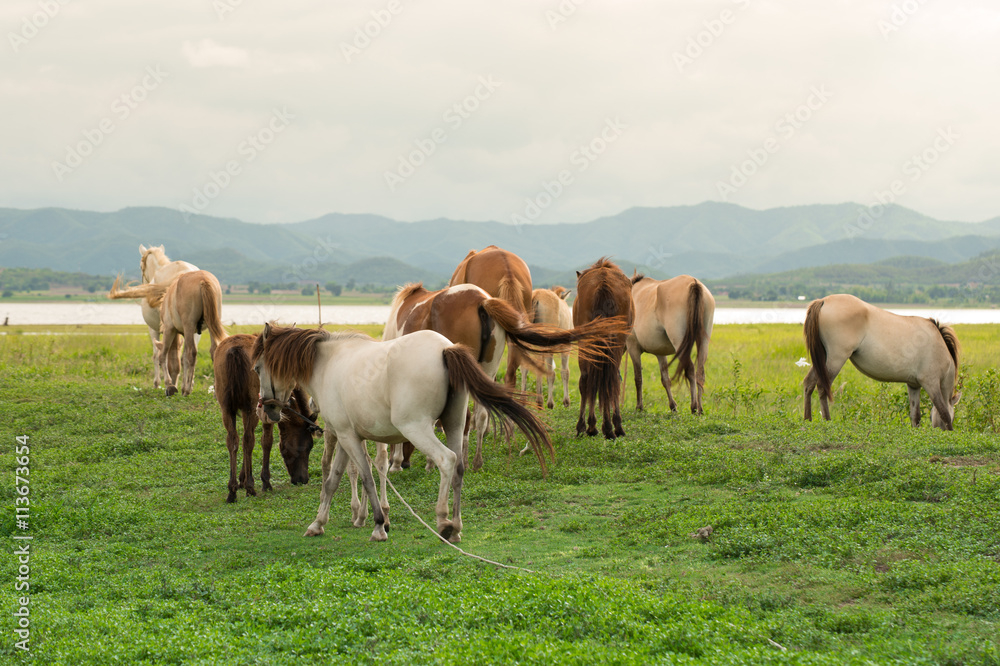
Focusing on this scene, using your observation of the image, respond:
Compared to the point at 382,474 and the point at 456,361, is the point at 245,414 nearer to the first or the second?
the point at 382,474

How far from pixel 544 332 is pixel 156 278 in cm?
1356

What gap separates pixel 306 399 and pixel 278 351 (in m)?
2.20

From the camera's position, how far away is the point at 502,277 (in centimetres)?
1046

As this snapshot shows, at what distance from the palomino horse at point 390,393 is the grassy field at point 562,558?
2.16ft

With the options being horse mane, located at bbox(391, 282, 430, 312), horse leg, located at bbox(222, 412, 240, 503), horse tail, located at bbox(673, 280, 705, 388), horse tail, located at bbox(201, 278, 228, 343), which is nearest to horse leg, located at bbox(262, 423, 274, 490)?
horse leg, located at bbox(222, 412, 240, 503)

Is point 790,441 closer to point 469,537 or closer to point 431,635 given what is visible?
point 469,537

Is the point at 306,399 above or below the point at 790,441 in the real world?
above

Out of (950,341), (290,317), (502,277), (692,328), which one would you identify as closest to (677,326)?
(692,328)

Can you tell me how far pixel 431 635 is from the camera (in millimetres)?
4598

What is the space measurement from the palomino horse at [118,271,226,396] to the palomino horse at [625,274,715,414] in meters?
7.58

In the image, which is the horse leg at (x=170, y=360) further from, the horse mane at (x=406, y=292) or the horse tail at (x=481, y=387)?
the horse tail at (x=481, y=387)

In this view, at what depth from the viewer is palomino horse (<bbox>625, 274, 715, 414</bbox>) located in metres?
13.1

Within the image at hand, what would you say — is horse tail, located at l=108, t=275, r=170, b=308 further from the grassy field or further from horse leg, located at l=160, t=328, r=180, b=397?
the grassy field

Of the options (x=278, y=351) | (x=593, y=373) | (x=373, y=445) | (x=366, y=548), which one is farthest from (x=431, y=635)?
(x=373, y=445)
